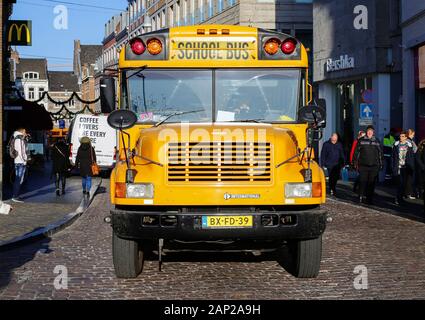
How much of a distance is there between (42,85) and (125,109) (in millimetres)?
126322

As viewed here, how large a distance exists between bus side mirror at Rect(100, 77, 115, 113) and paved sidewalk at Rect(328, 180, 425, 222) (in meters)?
7.77

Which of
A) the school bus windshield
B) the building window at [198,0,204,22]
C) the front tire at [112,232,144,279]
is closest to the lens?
the front tire at [112,232,144,279]

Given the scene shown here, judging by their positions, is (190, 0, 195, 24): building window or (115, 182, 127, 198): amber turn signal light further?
(190, 0, 195, 24): building window

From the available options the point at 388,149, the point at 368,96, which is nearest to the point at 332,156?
the point at 388,149

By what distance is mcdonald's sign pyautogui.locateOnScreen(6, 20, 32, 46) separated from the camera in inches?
756

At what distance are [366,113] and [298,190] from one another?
707 inches

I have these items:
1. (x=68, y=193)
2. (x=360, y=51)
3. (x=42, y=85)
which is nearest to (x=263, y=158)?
(x=68, y=193)

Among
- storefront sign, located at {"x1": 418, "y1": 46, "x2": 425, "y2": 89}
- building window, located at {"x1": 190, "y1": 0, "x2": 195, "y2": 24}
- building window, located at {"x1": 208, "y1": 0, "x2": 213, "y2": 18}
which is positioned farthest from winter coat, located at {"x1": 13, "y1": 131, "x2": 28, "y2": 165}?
building window, located at {"x1": 190, "y1": 0, "x2": 195, "y2": 24}

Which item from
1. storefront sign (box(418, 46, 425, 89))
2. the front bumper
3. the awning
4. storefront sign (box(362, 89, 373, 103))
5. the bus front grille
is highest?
storefront sign (box(418, 46, 425, 89))

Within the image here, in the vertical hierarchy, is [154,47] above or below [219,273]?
above

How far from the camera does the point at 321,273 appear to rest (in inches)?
337

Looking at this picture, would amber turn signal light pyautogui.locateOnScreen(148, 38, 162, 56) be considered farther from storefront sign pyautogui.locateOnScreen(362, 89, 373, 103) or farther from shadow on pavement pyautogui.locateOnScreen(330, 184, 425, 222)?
storefront sign pyautogui.locateOnScreen(362, 89, 373, 103)

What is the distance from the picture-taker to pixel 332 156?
811 inches

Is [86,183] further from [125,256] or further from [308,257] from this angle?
[308,257]
